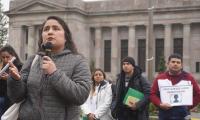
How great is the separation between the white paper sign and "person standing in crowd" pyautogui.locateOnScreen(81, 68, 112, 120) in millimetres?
1665

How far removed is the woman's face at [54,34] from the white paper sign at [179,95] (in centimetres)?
366

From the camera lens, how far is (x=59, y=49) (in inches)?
A: 151

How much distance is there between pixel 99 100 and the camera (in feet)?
28.6

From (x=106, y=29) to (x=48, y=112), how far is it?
154 feet

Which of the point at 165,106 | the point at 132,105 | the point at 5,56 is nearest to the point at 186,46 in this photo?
the point at 132,105

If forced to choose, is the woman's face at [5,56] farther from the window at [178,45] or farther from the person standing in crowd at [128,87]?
the window at [178,45]

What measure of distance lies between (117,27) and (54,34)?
45517 mm

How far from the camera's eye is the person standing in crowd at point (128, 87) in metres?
8.12

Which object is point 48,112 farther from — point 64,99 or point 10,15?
point 10,15

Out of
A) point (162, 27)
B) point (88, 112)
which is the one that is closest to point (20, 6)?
point (162, 27)

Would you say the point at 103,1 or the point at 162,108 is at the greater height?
the point at 103,1

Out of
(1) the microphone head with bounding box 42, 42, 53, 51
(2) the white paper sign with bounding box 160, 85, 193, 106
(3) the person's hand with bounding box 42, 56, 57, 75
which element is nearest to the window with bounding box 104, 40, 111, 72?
(2) the white paper sign with bounding box 160, 85, 193, 106

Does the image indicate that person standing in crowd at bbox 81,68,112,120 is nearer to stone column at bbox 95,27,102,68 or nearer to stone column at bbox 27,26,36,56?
stone column at bbox 95,27,102,68

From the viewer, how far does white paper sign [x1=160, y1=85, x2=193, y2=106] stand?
7145mm
